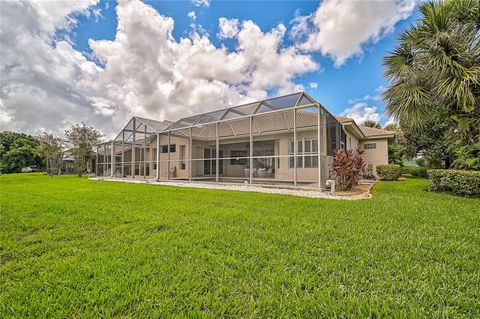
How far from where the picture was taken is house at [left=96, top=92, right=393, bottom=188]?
28.9 feet

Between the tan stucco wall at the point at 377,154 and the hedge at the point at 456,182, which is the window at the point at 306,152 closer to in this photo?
the hedge at the point at 456,182

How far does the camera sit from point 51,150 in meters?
19.3

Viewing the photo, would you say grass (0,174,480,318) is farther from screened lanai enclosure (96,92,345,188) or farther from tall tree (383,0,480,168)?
screened lanai enclosure (96,92,345,188)

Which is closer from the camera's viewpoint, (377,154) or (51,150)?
(377,154)

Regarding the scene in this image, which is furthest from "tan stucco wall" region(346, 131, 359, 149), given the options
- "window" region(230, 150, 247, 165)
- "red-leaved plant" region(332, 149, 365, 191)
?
"window" region(230, 150, 247, 165)

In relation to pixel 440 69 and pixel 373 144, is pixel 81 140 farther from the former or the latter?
pixel 373 144

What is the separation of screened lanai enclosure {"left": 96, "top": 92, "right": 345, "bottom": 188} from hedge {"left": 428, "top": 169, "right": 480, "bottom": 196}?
357cm

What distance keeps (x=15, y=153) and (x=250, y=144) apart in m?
41.1

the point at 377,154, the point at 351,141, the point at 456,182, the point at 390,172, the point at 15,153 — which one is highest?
the point at 15,153

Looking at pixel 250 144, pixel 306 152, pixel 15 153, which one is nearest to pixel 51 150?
pixel 15 153

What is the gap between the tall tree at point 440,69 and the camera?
5980 mm

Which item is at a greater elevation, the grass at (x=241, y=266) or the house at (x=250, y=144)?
the house at (x=250, y=144)

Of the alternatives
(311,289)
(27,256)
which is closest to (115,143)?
(27,256)

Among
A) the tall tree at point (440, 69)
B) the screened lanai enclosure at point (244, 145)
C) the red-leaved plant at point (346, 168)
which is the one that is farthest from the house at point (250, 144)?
the tall tree at point (440, 69)
